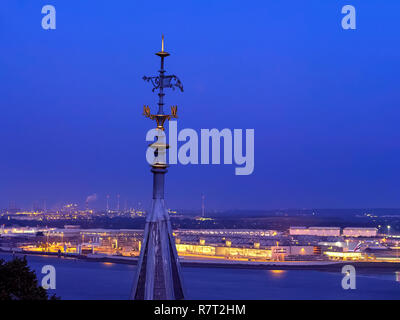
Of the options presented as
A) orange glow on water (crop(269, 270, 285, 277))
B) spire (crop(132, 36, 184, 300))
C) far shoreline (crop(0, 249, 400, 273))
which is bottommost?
orange glow on water (crop(269, 270, 285, 277))

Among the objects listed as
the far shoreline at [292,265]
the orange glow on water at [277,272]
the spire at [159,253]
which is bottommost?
the orange glow on water at [277,272]

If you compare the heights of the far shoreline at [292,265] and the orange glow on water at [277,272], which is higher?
the far shoreline at [292,265]

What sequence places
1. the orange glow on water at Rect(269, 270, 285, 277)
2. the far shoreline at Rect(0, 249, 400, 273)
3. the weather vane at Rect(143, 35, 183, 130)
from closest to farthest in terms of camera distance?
the weather vane at Rect(143, 35, 183, 130)
the orange glow on water at Rect(269, 270, 285, 277)
the far shoreline at Rect(0, 249, 400, 273)

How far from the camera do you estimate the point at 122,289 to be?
98.3 ft

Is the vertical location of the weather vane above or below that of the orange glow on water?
above

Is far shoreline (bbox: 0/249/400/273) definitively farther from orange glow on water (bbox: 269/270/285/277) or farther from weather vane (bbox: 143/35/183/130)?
weather vane (bbox: 143/35/183/130)

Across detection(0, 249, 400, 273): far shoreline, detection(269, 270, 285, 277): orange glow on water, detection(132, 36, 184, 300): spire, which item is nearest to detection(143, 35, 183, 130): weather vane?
detection(132, 36, 184, 300): spire

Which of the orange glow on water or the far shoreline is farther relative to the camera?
the far shoreline

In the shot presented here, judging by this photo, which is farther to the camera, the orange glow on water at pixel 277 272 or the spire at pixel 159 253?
the orange glow on water at pixel 277 272

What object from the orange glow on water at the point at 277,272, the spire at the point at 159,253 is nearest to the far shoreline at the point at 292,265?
the orange glow on water at the point at 277,272

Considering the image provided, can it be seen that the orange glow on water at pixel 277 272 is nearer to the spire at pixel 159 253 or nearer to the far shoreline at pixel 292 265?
the far shoreline at pixel 292 265
